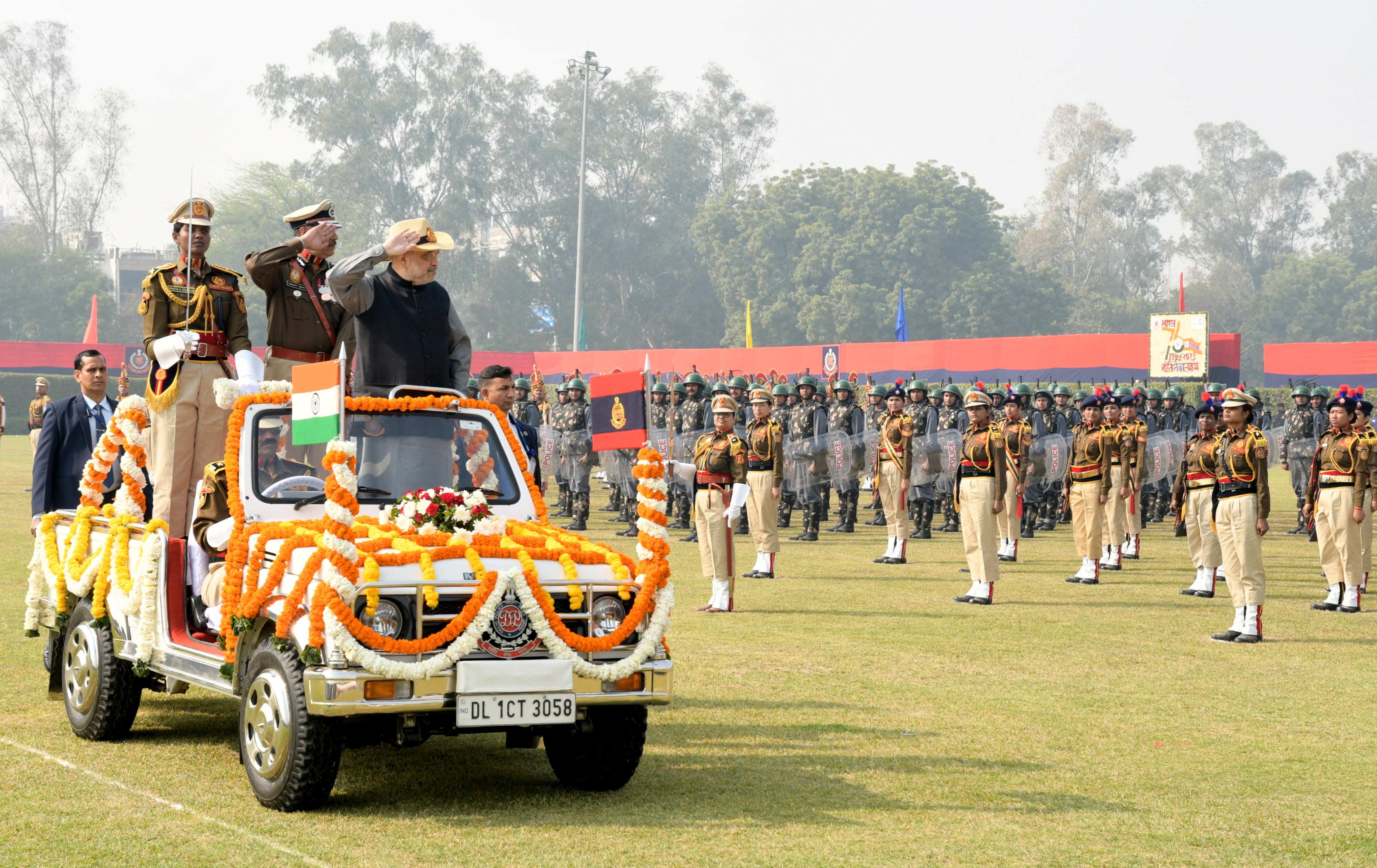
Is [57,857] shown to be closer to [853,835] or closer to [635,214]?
[853,835]

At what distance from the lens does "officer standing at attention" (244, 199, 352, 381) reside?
812cm

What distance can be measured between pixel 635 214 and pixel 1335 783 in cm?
8363

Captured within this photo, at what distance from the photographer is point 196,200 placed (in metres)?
8.22

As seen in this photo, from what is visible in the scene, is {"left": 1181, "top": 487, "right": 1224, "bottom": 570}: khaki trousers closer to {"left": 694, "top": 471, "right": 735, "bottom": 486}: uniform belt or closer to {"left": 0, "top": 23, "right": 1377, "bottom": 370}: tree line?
{"left": 694, "top": 471, "right": 735, "bottom": 486}: uniform belt

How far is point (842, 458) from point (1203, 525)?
24.8ft

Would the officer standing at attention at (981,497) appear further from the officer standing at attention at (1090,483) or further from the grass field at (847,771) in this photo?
the officer standing at attention at (1090,483)

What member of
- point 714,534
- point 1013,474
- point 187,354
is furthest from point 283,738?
point 1013,474

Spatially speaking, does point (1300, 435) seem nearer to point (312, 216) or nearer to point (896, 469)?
point (896, 469)

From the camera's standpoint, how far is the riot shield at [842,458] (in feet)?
70.2

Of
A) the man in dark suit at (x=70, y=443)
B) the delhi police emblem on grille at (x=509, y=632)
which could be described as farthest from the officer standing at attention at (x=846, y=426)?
the delhi police emblem on grille at (x=509, y=632)

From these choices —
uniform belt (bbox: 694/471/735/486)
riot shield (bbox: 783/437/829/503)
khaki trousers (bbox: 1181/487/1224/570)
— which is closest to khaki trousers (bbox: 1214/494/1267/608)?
khaki trousers (bbox: 1181/487/1224/570)

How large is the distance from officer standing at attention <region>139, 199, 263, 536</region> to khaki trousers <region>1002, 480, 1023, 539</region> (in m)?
11.5

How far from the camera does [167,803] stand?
6223 millimetres

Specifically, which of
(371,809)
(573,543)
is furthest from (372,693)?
(573,543)
